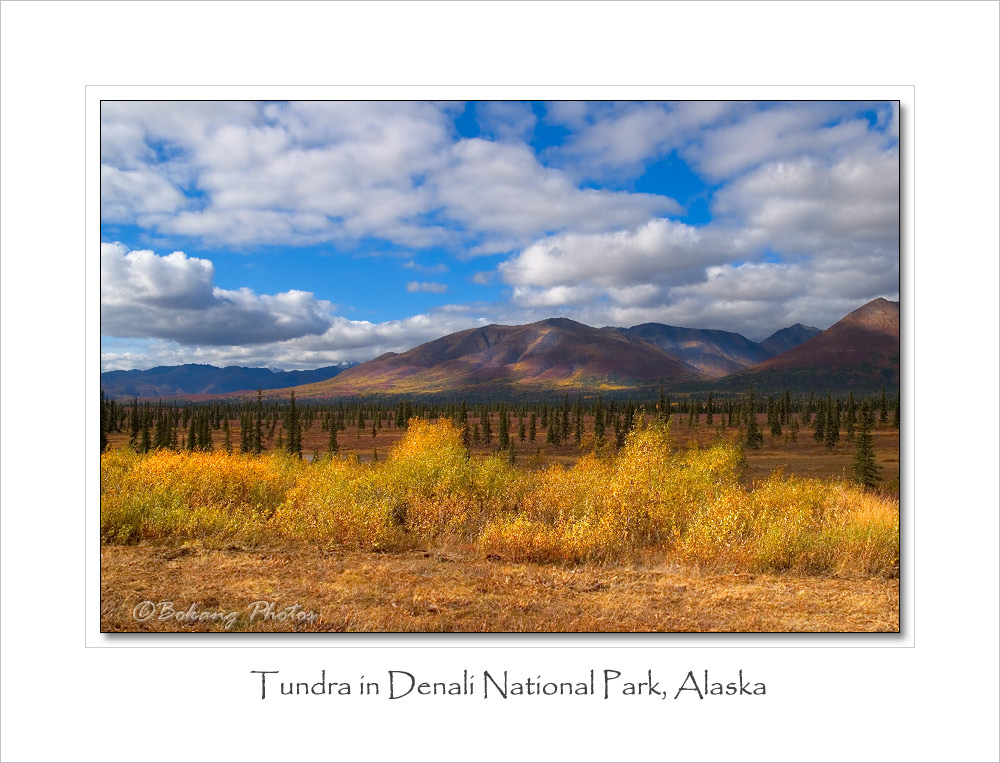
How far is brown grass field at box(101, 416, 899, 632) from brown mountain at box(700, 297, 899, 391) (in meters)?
0.93

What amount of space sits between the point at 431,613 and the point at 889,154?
8659 mm

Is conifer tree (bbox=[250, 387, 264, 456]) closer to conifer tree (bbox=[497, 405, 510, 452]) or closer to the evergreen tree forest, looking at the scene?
the evergreen tree forest

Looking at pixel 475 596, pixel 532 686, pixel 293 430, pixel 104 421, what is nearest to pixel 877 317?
pixel 532 686

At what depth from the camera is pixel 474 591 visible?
232 inches

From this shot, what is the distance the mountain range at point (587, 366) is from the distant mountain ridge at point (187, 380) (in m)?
0.03

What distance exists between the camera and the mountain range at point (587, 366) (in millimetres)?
6867

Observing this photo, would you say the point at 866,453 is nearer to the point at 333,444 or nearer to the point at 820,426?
the point at 820,426

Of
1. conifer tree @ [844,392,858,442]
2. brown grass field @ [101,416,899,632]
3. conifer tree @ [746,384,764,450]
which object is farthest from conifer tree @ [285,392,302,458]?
conifer tree @ [746,384,764,450]

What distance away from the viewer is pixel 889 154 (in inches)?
229

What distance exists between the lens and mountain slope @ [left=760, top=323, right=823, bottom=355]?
8.33 m

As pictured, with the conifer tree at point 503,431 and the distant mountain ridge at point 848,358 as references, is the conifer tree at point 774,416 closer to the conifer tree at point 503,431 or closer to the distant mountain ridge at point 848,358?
the distant mountain ridge at point 848,358

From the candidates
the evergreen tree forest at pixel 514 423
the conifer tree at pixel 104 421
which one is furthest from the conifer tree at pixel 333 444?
the conifer tree at pixel 104 421
